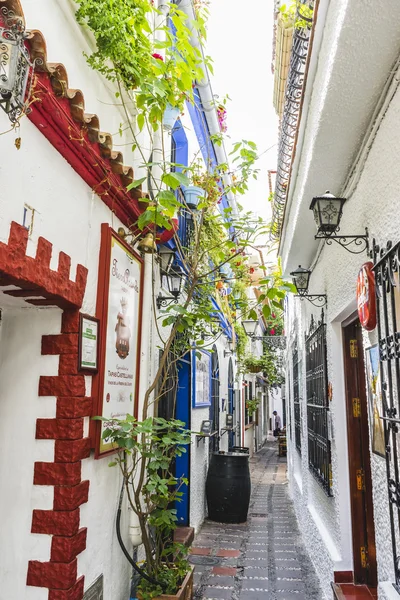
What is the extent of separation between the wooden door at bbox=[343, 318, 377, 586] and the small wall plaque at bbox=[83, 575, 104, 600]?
2085 millimetres

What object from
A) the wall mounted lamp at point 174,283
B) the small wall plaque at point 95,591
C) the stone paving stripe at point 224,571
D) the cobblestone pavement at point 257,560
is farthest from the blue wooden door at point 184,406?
the small wall plaque at point 95,591

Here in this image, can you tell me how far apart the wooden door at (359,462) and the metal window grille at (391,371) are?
1.48 metres

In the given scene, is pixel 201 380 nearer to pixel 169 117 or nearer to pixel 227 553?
pixel 227 553

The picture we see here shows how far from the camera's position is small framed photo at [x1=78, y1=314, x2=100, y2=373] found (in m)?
2.74

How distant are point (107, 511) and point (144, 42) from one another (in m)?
3.18

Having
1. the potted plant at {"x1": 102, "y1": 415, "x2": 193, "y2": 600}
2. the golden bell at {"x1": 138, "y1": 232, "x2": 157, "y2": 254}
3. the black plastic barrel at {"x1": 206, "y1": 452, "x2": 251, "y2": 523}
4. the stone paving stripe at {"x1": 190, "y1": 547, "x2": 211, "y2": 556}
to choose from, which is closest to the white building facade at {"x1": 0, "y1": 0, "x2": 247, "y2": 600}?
the potted plant at {"x1": 102, "y1": 415, "x2": 193, "y2": 600}

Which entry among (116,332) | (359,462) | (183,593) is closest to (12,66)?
(116,332)

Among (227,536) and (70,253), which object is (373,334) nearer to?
(70,253)

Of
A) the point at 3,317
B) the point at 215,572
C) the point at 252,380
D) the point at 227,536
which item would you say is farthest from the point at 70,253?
the point at 252,380

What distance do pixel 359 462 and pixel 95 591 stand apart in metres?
2.30

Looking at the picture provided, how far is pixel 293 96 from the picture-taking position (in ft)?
13.0

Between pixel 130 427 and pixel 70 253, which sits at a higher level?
pixel 70 253

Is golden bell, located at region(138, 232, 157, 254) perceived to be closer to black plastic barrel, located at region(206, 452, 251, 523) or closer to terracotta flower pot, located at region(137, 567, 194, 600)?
terracotta flower pot, located at region(137, 567, 194, 600)

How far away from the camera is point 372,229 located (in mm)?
2945
